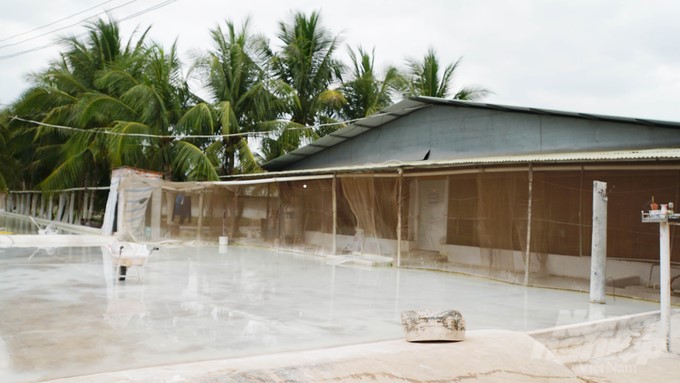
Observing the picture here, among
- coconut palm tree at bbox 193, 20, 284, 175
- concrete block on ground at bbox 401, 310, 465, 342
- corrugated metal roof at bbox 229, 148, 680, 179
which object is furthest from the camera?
coconut palm tree at bbox 193, 20, 284, 175

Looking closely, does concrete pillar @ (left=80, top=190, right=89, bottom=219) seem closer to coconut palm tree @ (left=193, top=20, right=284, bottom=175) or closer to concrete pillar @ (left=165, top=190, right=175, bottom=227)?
coconut palm tree @ (left=193, top=20, right=284, bottom=175)

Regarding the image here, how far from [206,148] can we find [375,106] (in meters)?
6.94

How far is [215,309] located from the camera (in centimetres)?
730

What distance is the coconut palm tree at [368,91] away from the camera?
22594 mm

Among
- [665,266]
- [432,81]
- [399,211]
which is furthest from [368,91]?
[665,266]

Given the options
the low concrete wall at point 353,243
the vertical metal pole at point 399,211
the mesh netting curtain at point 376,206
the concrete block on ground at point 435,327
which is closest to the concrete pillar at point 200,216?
the low concrete wall at point 353,243

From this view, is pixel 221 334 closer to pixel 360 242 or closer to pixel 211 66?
pixel 360 242

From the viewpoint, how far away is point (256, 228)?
58.6ft

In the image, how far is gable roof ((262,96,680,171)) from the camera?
11.3 metres

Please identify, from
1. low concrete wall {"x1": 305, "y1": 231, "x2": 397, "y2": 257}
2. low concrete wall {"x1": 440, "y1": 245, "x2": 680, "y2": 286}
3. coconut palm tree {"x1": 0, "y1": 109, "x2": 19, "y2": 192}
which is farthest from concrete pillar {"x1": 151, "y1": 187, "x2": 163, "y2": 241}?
coconut palm tree {"x1": 0, "y1": 109, "x2": 19, "y2": 192}

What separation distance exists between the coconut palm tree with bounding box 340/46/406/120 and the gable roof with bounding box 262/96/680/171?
4.15m

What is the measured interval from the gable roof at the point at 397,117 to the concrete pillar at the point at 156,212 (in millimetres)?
4213

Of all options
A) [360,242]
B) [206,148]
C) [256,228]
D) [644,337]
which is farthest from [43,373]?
[206,148]

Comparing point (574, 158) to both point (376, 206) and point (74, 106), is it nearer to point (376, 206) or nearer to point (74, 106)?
point (376, 206)
